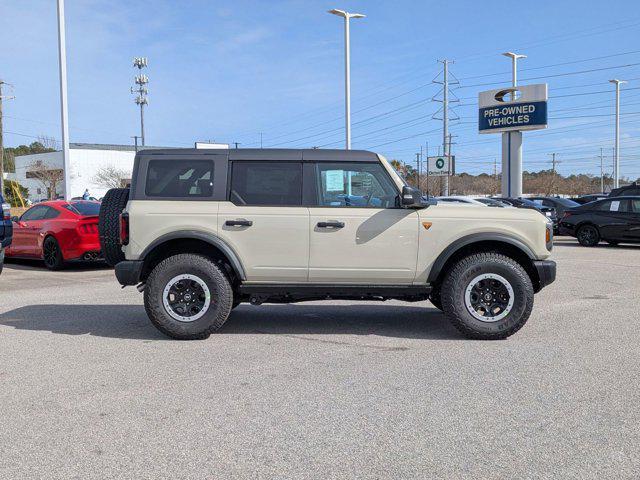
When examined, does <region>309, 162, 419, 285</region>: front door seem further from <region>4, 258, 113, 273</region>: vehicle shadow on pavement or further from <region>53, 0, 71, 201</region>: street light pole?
<region>53, 0, 71, 201</region>: street light pole

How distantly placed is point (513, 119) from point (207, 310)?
2939 centimetres

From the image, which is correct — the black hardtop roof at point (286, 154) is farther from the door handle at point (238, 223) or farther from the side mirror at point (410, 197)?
the door handle at point (238, 223)

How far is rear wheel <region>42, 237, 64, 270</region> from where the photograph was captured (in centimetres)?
1284

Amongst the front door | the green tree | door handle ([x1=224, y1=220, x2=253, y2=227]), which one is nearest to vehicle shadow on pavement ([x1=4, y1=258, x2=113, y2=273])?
door handle ([x1=224, y1=220, x2=253, y2=227])

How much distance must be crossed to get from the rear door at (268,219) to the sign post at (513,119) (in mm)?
27780

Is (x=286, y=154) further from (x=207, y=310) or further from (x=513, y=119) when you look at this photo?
(x=513, y=119)

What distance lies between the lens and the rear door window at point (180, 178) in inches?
260

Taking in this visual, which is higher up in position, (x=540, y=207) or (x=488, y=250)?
(x=540, y=207)

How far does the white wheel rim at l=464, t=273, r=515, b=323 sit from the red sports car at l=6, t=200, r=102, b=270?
8630mm

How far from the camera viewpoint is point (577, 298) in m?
9.14

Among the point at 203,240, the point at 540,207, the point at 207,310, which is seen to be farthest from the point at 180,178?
the point at 540,207

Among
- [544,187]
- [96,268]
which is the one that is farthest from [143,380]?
[544,187]

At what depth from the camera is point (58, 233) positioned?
12.7m

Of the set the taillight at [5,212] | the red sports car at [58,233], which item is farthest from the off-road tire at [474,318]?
the red sports car at [58,233]
